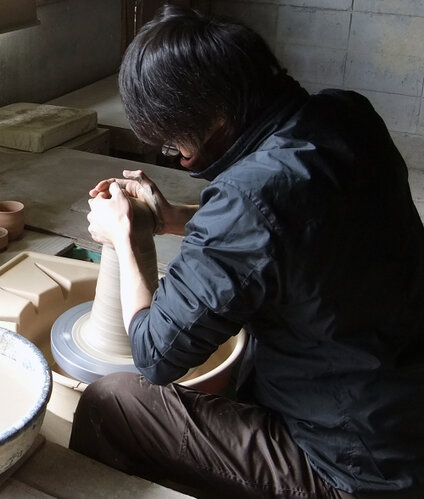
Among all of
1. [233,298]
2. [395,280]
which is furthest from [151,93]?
[395,280]

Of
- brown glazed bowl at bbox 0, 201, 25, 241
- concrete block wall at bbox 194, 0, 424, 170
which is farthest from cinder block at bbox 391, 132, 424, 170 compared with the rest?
brown glazed bowl at bbox 0, 201, 25, 241

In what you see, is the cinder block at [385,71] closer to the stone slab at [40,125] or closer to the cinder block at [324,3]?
the cinder block at [324,3]

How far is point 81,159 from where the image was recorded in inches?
128

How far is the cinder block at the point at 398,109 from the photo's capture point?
4.91 metres

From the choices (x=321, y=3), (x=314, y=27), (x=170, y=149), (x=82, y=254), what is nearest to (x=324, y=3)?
(x=321, y=3)

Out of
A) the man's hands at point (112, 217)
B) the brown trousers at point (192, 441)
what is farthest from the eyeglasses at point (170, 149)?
the brown trousers at point (192, 441)

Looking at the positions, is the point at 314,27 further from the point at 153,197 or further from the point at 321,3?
the point at 153,197

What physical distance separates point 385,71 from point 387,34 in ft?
0.88

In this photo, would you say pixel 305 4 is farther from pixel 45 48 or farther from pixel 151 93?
pixel 151 93

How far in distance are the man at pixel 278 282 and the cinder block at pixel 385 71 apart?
3.86m

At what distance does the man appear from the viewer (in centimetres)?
109

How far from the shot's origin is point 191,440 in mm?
1319

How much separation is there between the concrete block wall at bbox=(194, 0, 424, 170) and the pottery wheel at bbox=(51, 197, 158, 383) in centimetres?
359

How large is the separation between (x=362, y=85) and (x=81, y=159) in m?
2.70
